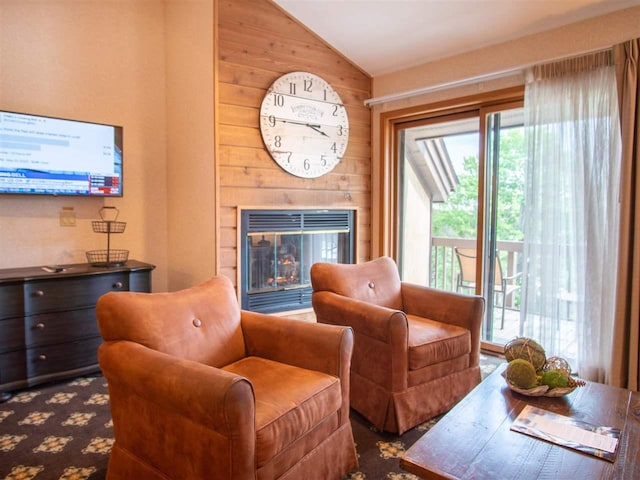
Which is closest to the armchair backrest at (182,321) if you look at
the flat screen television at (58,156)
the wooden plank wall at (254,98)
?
the wooden plank wall at (254,98)

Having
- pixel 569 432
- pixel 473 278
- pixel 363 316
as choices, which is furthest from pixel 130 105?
pixel 569 432

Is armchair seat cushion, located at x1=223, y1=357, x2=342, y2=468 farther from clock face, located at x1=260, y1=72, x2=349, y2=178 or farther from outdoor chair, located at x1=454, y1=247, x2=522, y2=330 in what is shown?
outdoor chair, located at x1=454, y1=247, x2=522, y2=330

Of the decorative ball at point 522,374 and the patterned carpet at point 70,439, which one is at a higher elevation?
the decorative ball at point 522,374

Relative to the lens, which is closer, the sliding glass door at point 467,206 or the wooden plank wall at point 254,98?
the wooden plank wall at point 254,98

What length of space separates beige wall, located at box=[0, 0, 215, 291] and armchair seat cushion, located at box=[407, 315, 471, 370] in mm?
1601

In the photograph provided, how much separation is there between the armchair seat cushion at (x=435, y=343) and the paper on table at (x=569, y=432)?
0.65 metres

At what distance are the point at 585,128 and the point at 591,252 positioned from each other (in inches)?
31.0

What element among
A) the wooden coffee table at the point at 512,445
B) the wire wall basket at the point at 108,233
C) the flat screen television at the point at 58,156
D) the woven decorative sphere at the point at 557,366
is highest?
the flat screen television at the point at 58,156

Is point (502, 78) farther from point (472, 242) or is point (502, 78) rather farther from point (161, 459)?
point (161, 459)

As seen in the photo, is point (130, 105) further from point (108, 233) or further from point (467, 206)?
point (467, 206)

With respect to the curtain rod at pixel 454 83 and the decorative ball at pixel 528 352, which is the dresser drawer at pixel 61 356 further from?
the curtain rod at pixel 454 83

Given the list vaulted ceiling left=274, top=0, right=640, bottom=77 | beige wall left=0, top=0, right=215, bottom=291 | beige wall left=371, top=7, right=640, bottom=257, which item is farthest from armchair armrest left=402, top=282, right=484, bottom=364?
vaulted ceiling left=274, top=0, right=640, bottom=77

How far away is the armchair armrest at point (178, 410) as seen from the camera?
4.12 feet

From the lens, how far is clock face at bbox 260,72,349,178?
3.24 meters
